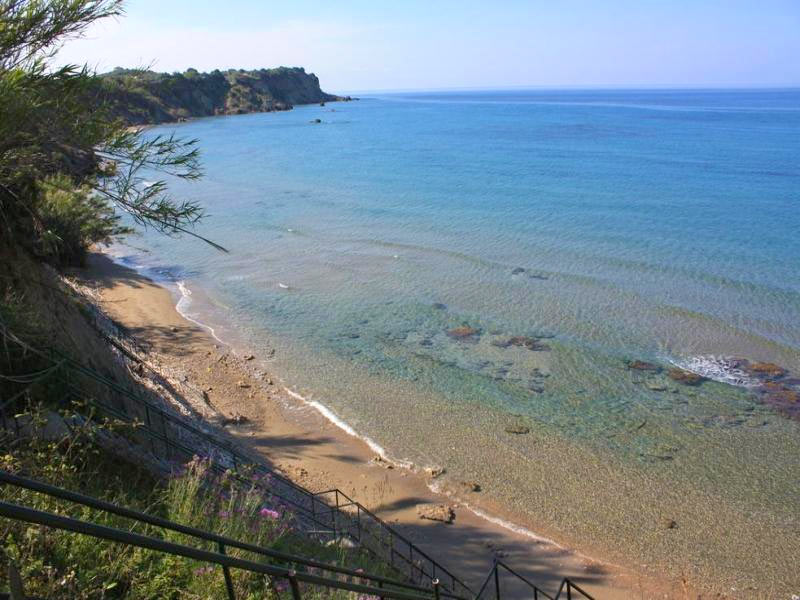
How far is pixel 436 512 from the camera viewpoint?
13477mm

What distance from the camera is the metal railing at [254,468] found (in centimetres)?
919

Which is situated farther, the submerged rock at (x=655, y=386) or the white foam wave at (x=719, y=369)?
the white foam wave at (x=719, y=369)

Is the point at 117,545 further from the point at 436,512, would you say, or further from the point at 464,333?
the point at 464,333

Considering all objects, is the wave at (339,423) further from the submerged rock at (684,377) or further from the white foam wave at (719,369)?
the white foam wave at (719,369)

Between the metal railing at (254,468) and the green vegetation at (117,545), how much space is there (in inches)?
50.4

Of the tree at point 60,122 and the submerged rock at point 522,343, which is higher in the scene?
the tree at point 60,122

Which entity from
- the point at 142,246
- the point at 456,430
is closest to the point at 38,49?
the point at 456,430

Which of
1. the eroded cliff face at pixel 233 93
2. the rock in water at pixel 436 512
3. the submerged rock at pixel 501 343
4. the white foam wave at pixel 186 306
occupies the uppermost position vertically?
the eroded cliff face at pixel 233 93

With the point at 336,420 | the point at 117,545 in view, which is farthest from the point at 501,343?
the point at 117,545

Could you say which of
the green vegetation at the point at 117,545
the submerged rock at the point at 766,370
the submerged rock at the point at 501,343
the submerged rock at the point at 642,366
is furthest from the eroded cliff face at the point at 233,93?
the green vegetation at the point at 117,545

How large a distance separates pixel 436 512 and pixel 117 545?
8.96 metres

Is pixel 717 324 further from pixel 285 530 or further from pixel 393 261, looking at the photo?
pixel 285 530

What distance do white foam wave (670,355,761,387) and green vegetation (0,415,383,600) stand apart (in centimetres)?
1551

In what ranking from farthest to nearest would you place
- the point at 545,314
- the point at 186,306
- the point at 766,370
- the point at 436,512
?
the point at 186,306
the point at 545,314
the point at 766,370
the point at 436,512
